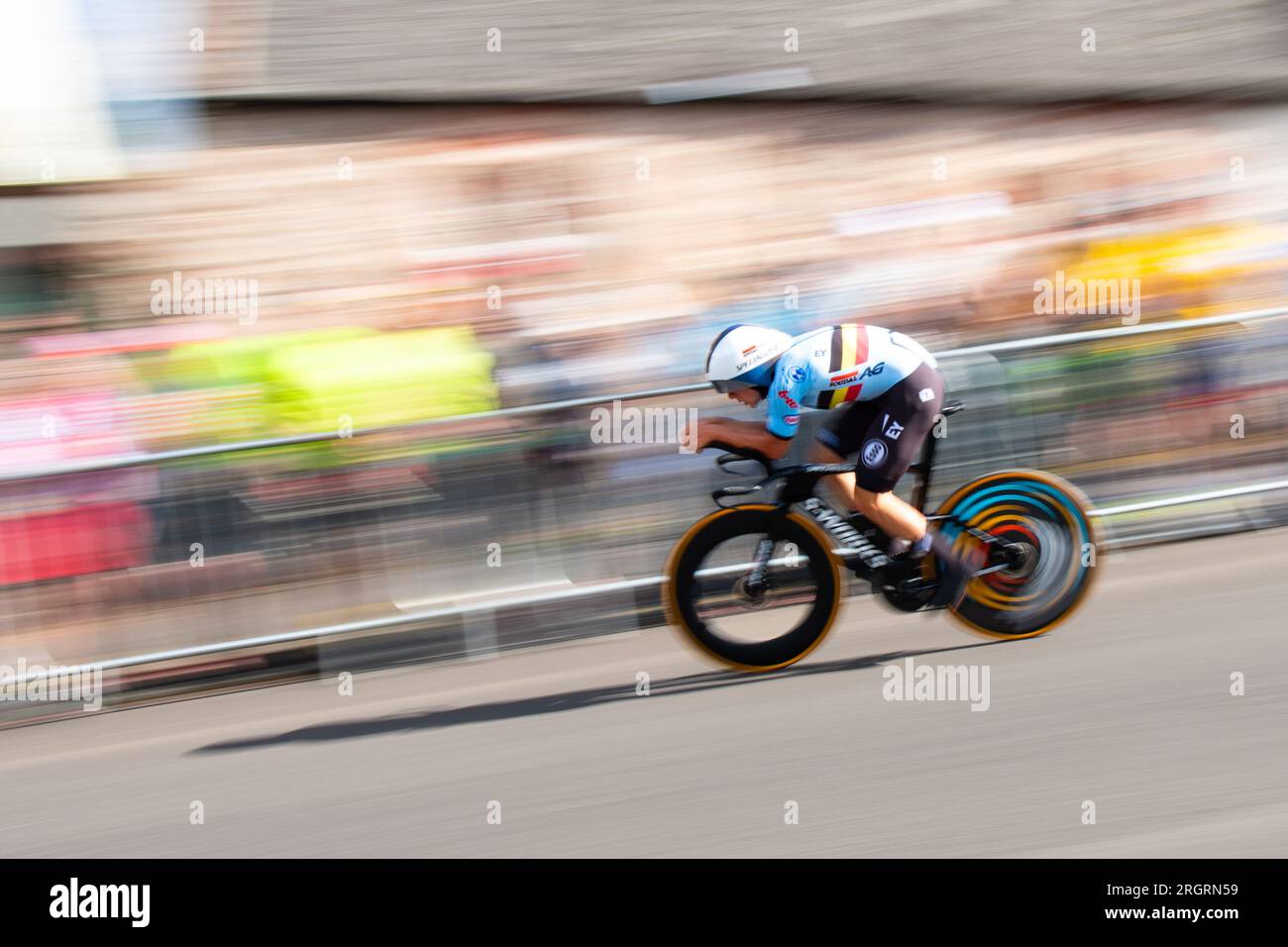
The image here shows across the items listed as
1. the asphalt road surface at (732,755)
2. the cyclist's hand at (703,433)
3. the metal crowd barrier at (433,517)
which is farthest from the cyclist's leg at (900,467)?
the metal crowd barrier at (433,517)

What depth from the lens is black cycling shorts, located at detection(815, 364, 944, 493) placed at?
609 centimetres

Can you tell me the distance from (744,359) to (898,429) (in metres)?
0.71

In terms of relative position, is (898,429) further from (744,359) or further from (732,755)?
(732,755)

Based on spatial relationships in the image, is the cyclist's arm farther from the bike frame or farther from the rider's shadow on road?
the rider's shadow on road

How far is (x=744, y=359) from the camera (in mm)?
6016

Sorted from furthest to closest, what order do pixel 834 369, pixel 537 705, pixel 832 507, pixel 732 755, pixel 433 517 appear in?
1. pixel 433 517
2. pixel 537 705
3. pixel 832 507
4. pixel 834 369
5. pixel 732 755

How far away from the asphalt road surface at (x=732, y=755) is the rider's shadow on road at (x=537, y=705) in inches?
0.7

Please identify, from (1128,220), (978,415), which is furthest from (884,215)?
(978,415)

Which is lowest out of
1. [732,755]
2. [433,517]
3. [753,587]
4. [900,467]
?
[732,755]

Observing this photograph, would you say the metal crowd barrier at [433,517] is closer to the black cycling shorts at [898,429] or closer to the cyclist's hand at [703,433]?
the cyclist's hand at [703,433]

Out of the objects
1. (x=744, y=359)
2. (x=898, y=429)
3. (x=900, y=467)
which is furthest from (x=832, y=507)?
(x=744, y=359)

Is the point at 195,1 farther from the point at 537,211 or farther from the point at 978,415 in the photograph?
the point at 978,415

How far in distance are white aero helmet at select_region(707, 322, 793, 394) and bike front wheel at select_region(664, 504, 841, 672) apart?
0.53m

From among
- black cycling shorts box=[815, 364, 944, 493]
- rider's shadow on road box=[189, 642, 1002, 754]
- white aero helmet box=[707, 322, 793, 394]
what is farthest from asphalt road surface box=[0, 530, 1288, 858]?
white aero helmet box=[707, 322, 793, 394]
